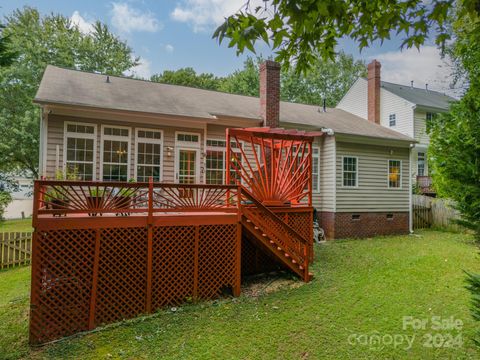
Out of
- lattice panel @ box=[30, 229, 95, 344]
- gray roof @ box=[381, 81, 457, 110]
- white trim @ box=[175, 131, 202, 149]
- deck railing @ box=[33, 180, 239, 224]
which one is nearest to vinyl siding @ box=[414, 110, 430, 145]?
gray roof @ box=[381, 81, 457, 110]

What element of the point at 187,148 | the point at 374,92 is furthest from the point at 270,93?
the point at 374,92

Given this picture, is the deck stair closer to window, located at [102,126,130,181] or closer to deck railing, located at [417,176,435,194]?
window, located at [102,126,130,181]

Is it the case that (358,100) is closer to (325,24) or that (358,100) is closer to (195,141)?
(195,141)

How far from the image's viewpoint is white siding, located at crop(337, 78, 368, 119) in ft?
71.9

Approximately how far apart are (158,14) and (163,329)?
18.2 meters

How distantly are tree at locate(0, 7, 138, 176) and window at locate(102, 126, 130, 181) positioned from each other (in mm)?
10421

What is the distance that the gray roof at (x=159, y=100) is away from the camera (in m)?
9.41

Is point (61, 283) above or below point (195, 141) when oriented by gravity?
below

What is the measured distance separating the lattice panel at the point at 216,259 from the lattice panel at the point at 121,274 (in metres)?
1.13

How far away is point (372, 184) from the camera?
1302 cm

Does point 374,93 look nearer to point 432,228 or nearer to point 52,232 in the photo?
point 432,228

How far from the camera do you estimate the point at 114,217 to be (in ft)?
18.5

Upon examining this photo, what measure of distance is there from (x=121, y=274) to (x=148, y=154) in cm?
502

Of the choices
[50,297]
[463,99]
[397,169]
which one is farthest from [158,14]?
[463,99]
